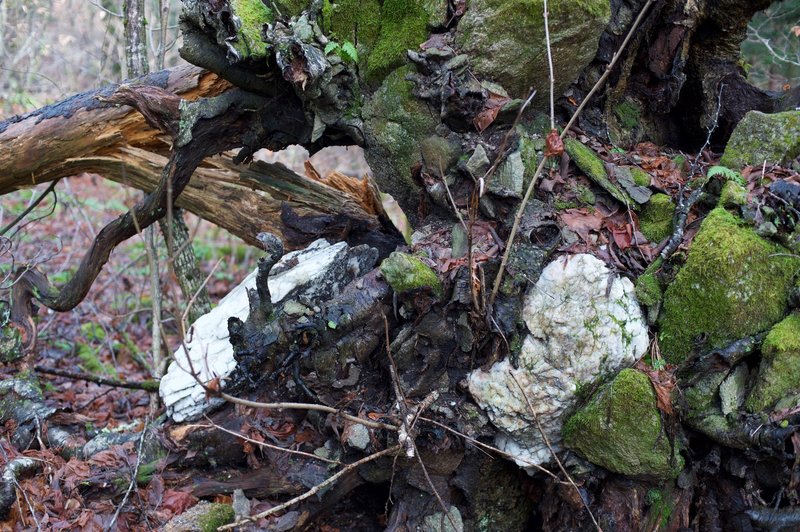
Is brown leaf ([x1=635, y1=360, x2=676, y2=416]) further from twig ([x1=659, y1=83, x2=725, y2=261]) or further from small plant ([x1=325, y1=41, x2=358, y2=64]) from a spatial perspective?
small plant ([x1=325, y1=41, x2=358, y2=64])

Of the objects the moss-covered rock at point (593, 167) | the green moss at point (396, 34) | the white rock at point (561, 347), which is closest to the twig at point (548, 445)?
the white rock at point (561, 347)

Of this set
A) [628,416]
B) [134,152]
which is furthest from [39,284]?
[628,416]

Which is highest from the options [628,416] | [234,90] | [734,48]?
[234,90]

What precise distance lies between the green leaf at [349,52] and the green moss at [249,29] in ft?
1.88

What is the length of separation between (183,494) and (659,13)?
536 centimetres

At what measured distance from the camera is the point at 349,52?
4.51m

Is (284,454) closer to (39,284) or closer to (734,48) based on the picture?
(39,284)

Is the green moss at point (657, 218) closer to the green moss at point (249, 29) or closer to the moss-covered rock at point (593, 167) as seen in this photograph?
the moss-covered rock at point (593, 167)

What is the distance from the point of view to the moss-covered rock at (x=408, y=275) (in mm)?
4012

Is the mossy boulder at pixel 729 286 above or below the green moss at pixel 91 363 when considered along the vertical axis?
above

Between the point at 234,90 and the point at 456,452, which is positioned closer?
the point at 456,452

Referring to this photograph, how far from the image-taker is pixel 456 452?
429 cm

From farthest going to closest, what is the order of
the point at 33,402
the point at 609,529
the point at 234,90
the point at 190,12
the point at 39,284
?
the point at 39,284 → the point at 33,402 → the point at 234,90 → the point at 190,12 → the point at 609,529

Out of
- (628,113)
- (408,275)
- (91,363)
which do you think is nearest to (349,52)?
(408,275)
